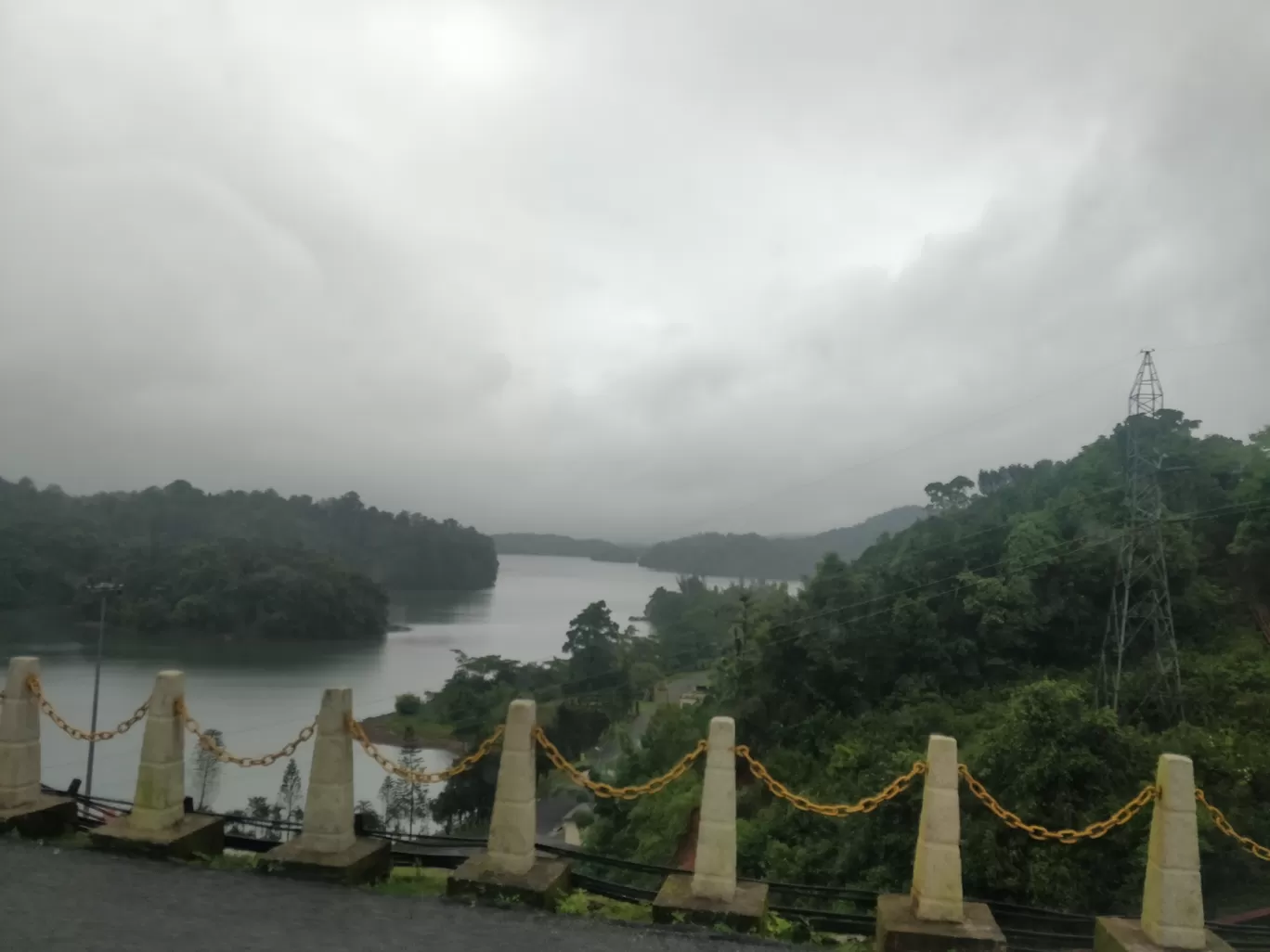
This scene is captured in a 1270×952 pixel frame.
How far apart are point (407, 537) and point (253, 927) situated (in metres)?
31.3

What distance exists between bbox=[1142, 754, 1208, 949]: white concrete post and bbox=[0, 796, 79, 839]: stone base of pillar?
9.02 m

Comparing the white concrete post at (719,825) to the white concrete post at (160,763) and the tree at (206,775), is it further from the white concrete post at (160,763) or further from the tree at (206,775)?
the tree at (206,775)

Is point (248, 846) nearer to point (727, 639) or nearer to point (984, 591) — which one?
point (984, 591)

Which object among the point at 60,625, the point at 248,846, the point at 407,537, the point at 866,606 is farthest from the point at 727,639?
the point at 248,846

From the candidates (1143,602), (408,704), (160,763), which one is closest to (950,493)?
(1143,602)

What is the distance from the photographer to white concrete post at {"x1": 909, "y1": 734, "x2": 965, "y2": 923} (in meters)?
6.23

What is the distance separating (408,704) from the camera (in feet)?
93.9

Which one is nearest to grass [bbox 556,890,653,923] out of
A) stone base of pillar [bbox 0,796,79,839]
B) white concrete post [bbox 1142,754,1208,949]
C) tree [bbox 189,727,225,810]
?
white concrete post [bbox 1142,754,1208,949]

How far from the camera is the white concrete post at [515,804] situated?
272 inches

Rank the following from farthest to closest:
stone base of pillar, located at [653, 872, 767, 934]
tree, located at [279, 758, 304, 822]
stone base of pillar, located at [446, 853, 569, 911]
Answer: tree, located at [279, 758, 304, 822], stone base of pillar, located at [446, 853, 569, 911], stone base of pillar, located at [653, 872, 767, 934]

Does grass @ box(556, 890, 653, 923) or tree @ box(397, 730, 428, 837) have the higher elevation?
grass @ box(556, 890, 653, 923)

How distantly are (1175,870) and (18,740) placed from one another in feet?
31.9

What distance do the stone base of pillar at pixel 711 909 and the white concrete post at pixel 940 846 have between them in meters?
1.16

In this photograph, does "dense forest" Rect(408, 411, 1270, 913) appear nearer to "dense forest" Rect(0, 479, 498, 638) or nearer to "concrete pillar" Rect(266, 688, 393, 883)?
"dense forest" Rect(0, 479, 498, 638)
